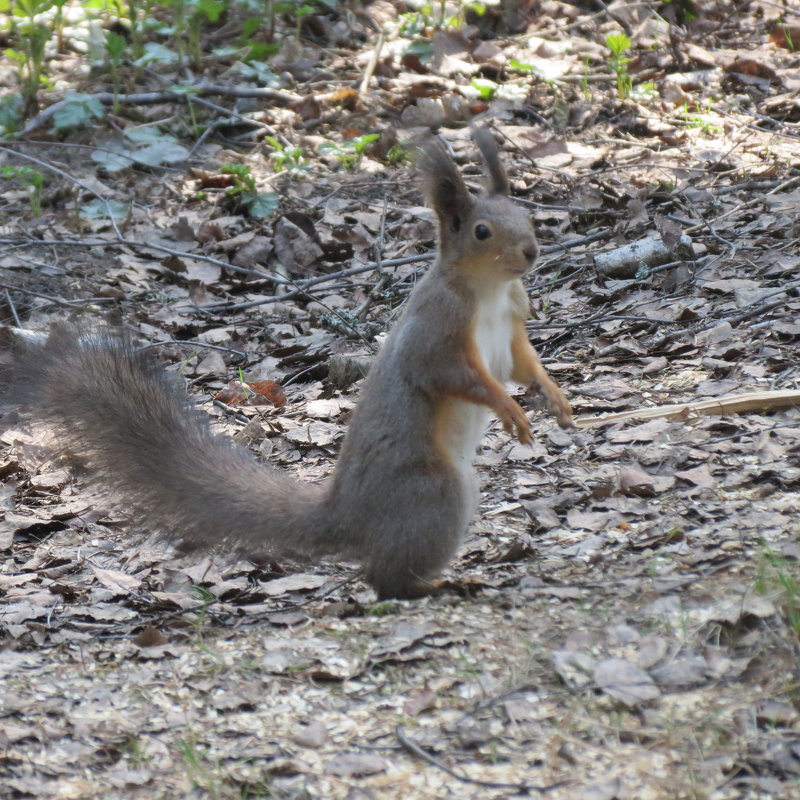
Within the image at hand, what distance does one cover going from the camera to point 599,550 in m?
3.92

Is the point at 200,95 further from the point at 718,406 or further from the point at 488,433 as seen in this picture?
the point at 718,406

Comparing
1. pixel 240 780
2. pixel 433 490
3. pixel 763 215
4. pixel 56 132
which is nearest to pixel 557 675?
pixel 240 780

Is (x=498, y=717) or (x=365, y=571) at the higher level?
(x=498, y=717)

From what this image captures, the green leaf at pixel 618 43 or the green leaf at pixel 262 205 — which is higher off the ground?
the green leaf at pixel 618 43

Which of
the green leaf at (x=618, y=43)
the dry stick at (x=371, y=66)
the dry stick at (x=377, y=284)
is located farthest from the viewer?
the dry stick at (x=371, y=66)

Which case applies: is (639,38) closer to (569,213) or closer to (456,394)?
(569,213)

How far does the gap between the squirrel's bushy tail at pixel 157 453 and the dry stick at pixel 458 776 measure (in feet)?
4.34

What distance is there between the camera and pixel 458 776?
266cm

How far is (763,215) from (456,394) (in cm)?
335

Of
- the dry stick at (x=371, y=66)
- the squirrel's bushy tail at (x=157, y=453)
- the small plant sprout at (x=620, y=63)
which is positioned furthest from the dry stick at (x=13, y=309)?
the small plant sprout at (x=620, y=63)

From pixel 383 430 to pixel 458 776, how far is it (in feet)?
Answer: 5.14

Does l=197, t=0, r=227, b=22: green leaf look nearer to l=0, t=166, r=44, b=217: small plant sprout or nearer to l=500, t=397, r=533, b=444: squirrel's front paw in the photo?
l=0, t=166, r=44, b=217: small plant sprout

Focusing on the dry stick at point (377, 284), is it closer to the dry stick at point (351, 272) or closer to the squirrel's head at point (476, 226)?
the dry stick at point (351, 272)

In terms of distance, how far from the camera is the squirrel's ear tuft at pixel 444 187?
12.9ft
